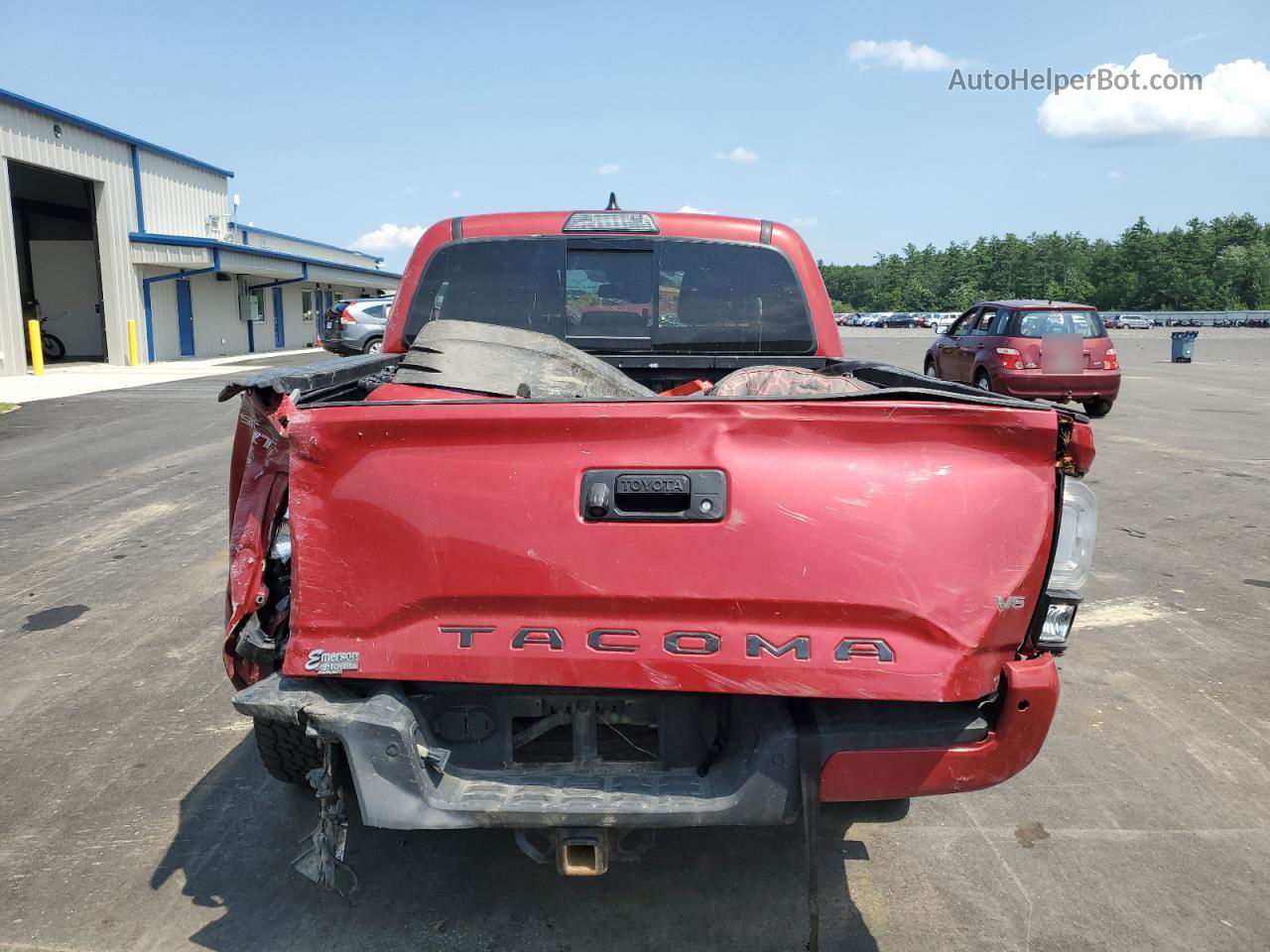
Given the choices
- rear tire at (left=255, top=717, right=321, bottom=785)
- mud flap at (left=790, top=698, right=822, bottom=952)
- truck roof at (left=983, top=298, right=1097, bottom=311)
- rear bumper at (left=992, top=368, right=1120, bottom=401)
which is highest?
truck roof at (left=983, top=298, right=1097, bottom=311)

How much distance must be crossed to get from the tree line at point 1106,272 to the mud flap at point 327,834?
277ft

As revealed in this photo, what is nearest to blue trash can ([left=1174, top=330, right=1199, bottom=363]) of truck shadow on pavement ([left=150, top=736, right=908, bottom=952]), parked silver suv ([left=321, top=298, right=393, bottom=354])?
parked silver suv ([left=321, top=298, right=393, bottom=354])

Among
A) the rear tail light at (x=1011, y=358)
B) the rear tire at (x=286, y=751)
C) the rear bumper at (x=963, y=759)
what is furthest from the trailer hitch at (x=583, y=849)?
the rear tail light at (x=1011, y=358)

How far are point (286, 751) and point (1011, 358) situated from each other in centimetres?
1370

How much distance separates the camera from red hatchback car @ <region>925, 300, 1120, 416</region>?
1470 centimetres

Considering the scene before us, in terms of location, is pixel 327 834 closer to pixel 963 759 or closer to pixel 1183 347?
pixel 963 759

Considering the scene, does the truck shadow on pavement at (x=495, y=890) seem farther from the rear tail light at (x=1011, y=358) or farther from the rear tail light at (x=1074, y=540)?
the rear tail light at (x=1011, y=358)

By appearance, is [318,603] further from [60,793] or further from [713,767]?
[60,793]

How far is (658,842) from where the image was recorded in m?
3.22

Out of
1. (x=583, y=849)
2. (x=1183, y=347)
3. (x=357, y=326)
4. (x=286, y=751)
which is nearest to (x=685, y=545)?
(x=583, y=849)

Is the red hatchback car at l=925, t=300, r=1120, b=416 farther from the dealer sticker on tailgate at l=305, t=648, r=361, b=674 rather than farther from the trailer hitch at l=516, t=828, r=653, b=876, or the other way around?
the dealer sticker on tailgate at l=305, t=648, r=361, b=674

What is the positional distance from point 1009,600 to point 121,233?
3046 cm

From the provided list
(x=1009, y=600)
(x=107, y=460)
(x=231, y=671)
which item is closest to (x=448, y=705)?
(x=231, y=671)

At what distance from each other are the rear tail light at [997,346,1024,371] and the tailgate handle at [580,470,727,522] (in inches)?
538
